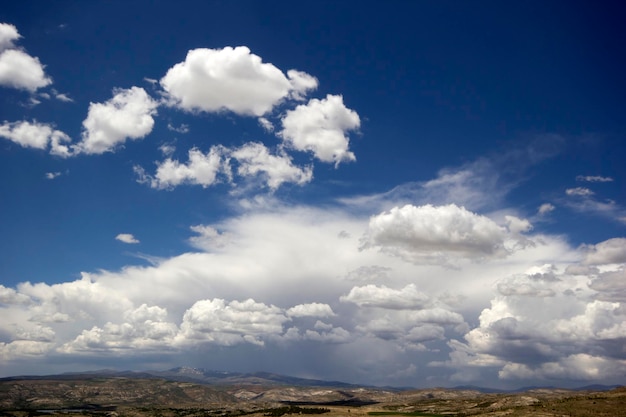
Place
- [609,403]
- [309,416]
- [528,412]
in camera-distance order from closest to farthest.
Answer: [528,412]
[609,403]
[309,416]

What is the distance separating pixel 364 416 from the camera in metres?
198

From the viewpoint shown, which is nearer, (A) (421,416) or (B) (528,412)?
(B) (528,412)

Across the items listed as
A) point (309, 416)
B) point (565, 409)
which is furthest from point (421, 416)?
point (565, 409)

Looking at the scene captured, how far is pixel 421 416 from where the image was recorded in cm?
19900

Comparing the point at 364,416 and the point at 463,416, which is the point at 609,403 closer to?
the point at 463,416

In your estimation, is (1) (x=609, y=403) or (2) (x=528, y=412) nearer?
(2) (x=528, y=412)

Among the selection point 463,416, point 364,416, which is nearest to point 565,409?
point 463,416

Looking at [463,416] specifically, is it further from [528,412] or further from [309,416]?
[309,416]

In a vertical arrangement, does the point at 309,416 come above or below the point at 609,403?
below

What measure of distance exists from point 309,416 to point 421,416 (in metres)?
47.1

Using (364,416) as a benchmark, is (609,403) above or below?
above

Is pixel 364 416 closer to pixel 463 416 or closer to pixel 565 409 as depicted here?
pixel 463 416

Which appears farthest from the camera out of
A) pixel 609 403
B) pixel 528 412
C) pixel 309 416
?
pixel 309 416

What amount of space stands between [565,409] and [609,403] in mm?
19862
